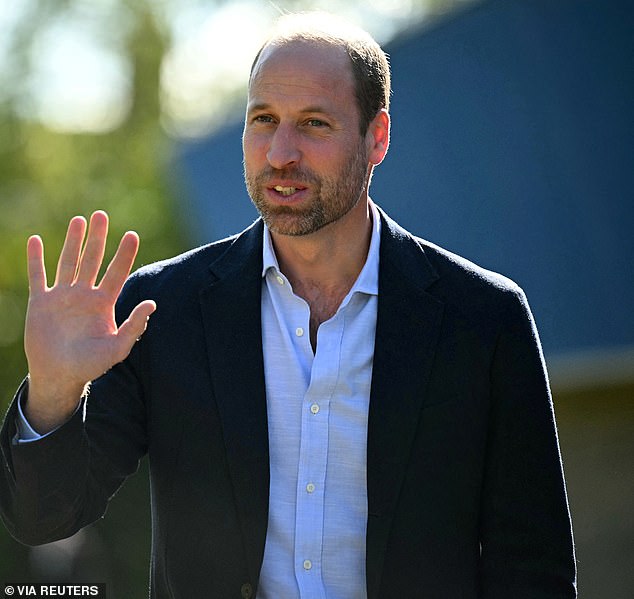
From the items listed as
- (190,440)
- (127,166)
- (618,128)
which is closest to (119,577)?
(127,166)

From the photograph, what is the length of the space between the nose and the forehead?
0.10 m

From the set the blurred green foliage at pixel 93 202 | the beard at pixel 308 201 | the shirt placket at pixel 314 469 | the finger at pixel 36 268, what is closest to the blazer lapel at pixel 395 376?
the shirt placket at pixel 314 469

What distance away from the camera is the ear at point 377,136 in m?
3.54

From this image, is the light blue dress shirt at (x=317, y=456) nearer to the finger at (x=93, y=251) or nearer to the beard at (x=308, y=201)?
the beard at (x=308, y=201)

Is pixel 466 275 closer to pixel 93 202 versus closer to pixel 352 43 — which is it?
pixel 352 43

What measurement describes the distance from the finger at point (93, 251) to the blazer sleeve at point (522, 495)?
107 centimetres

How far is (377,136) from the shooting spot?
3.60 m

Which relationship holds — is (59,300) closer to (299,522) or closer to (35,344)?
(35,344)

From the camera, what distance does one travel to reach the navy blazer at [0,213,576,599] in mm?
3066

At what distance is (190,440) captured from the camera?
3.14m

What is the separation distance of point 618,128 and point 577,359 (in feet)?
4.76

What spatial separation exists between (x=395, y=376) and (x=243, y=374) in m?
0.40

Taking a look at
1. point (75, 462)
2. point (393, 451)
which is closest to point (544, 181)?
point (393, 451)

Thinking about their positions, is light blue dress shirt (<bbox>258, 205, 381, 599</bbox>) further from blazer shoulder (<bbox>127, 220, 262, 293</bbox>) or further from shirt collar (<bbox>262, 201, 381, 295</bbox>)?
blazer shoulder (<bbox>127, 220, 262, 293</bbox>)
